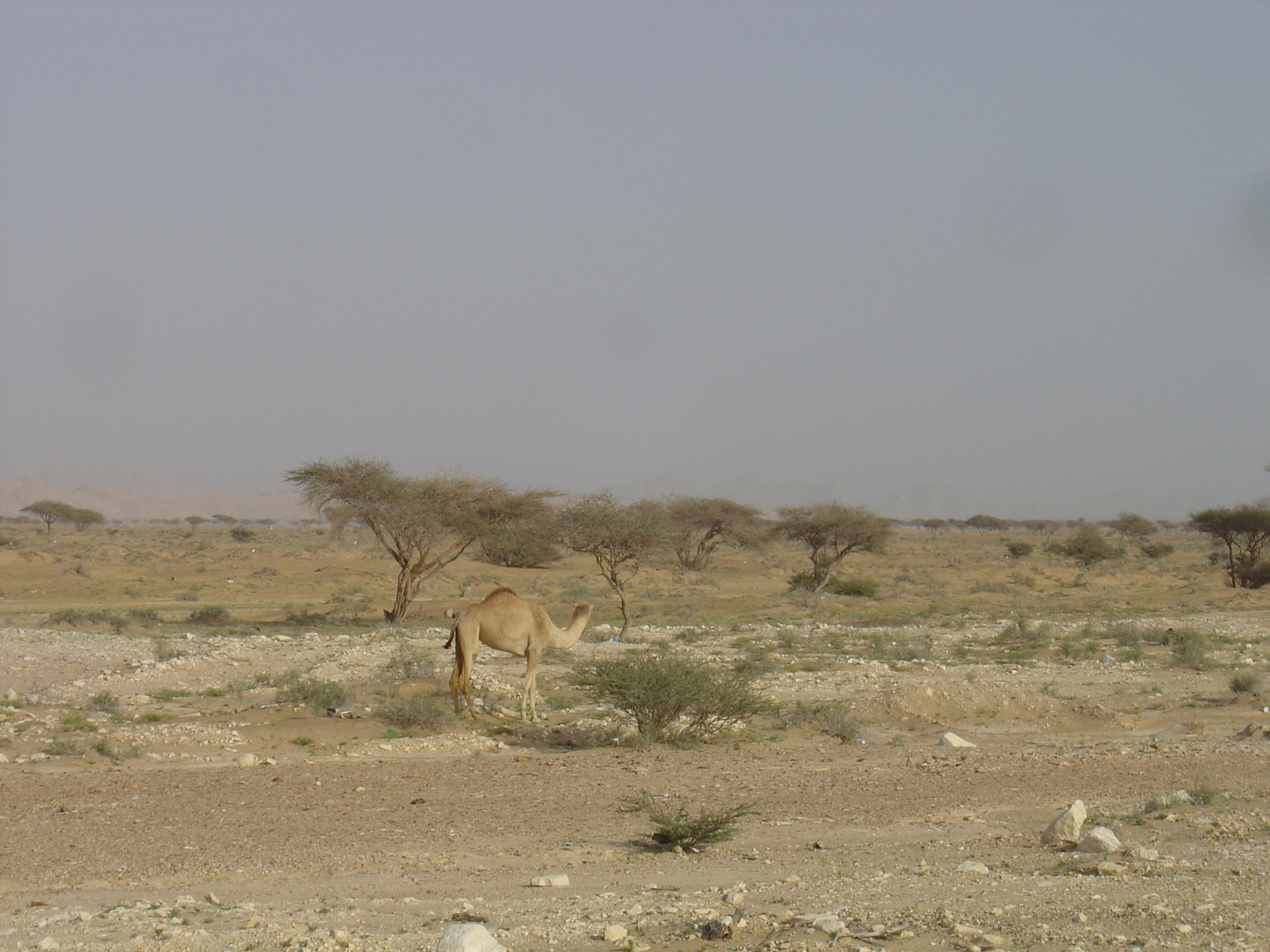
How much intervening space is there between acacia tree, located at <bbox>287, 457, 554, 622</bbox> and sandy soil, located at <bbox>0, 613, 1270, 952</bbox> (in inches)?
462

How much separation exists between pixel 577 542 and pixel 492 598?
37.7ft

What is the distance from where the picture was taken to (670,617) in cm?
3197

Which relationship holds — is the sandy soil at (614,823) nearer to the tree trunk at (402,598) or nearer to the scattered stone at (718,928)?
the scattered stone at (718,928)

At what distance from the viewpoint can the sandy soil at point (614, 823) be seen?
558 centimetres

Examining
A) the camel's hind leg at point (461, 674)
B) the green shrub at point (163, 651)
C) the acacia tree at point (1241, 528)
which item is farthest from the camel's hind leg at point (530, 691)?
the acacia tree at point (1241, 528)

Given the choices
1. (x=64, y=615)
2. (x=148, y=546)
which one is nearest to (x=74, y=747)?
(x=64, y=615)

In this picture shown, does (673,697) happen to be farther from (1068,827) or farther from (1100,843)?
(1100,843)

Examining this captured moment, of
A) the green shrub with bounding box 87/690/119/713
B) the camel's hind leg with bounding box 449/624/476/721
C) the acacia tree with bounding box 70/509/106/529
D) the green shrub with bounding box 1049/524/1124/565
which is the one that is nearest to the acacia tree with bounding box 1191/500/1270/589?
the green shrub with bounding box 1049/524/1124/565

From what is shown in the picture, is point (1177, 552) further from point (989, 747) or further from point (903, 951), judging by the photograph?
point (903, 951)

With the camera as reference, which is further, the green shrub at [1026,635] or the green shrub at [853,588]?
the green shrub at [853,588]

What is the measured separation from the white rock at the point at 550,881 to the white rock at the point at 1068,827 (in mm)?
3723

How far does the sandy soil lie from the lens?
5578 millimetres

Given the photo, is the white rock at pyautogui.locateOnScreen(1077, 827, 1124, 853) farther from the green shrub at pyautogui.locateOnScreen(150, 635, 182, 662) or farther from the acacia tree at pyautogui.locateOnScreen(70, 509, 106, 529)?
the acacia tree at pyautogui.locateOnScreen(70, 509, 106, 529)

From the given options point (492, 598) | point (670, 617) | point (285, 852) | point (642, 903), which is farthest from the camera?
point (670, 617)
